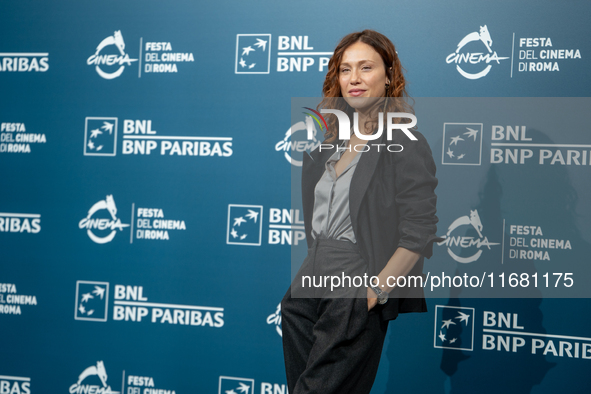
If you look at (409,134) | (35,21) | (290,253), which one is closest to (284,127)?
(290,253)

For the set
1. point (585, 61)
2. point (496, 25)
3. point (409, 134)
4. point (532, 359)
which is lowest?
point (532, 359)

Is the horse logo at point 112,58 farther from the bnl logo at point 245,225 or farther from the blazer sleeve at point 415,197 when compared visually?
the blazer sleeve at point 415,197

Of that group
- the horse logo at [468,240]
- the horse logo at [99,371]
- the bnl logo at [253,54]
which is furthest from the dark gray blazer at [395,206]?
the horse logo at [99,371]

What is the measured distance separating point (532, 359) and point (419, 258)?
114 centimetres

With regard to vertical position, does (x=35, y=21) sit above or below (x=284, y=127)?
above

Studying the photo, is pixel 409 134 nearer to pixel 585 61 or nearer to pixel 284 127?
pixel 284 127

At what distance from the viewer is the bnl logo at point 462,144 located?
8.00 ft

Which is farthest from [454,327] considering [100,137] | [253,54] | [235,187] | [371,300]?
[100,137]

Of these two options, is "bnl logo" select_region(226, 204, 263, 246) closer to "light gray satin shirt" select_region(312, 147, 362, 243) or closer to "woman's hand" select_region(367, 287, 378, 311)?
"light gray satin shirt" select_region(312, 147, 362, 243)

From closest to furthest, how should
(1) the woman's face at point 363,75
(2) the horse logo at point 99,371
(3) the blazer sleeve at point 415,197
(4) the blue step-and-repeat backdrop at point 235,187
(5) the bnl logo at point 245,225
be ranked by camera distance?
(3) the blazer sleeve at point 415,197 < (1) the woman's face at point 363,75 < (4) the blue step-and-repeat backdrop at point 235,187 < (5) the bnl logo at point 245,225 < (2) the horse logo at point 99,371

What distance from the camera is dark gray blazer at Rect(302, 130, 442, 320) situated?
1583 mm

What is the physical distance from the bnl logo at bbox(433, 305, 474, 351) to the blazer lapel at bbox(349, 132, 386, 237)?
1.11 m

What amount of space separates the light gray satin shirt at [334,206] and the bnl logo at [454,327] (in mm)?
1072

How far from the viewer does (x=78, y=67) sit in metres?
2.88
